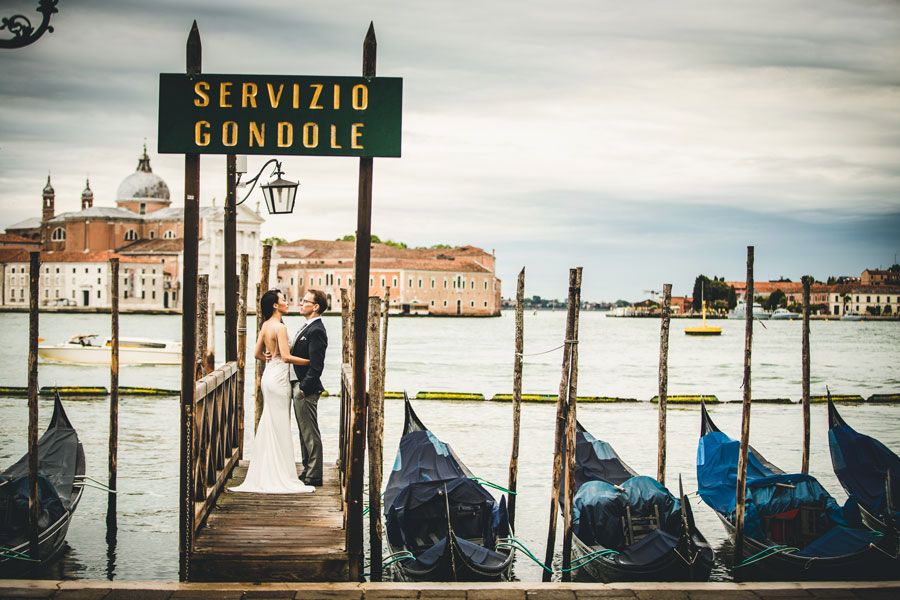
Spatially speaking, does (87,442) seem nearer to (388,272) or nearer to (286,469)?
(286,469)

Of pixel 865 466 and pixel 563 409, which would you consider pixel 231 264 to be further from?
pixel 865 466

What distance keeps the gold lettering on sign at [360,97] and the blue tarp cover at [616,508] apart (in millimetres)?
2986

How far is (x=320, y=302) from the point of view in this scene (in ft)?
19.4

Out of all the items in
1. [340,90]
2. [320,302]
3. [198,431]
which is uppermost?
[340,90]

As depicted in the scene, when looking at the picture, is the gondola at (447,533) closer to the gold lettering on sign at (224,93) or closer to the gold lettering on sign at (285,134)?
the gold lettering on sign at (285,134)

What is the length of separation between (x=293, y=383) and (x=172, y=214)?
279 ft

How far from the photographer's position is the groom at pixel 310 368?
19.2 feet

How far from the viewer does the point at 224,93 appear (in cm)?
453

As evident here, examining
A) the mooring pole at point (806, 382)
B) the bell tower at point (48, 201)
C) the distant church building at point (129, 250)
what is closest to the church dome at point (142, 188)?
the distant church building at point (129, 250)

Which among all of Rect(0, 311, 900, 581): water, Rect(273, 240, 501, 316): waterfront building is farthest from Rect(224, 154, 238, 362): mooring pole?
Rect(273, 240, 501, 316): waterfront building

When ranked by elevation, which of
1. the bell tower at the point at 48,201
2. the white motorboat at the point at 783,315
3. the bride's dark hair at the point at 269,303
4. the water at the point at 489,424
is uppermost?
the bell tower at the point at 48,201

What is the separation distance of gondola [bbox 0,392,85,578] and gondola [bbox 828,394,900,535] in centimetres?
560

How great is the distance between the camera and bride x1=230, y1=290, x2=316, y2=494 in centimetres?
582

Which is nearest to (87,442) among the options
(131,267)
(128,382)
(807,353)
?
(807,353)
